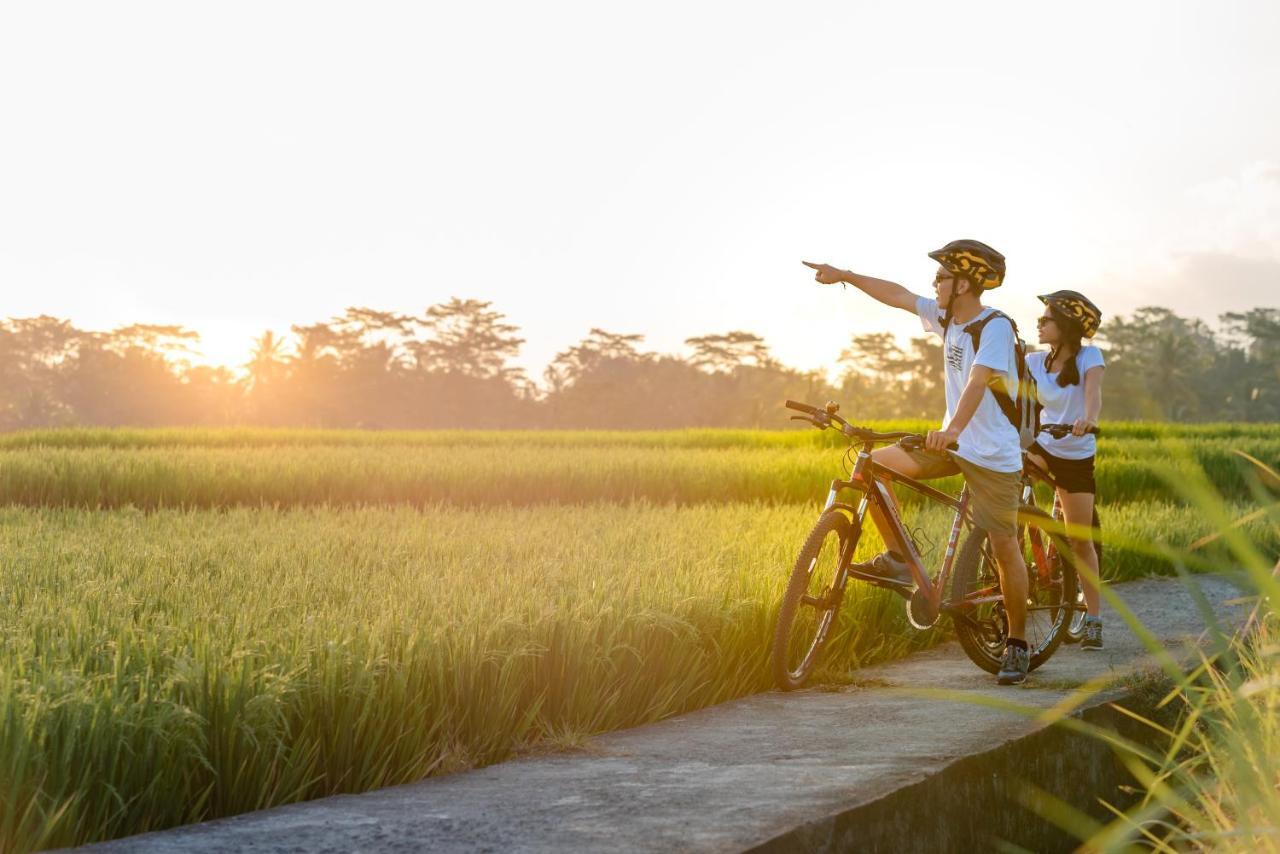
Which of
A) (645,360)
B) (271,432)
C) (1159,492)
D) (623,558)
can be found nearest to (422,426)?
(645,360)

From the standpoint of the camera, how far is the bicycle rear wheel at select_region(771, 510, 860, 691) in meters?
5.33

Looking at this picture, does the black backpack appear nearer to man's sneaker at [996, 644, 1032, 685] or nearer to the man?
the man

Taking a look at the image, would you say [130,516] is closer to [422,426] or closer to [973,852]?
[973,852]

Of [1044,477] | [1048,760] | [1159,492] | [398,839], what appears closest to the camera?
[398,839]

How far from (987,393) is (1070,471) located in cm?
150

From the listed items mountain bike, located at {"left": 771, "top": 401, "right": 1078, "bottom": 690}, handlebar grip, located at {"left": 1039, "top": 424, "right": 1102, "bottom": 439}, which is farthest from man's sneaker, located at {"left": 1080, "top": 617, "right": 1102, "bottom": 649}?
handlebar grip, located at {"left": 1039, "top": 424, "right": 1102, "bottom": 439}

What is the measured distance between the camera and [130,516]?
10.8 meters

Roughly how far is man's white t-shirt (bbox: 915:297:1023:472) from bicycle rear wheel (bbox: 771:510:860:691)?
608mm

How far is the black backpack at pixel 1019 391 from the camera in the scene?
540 centimetres

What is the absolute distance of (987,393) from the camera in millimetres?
5418

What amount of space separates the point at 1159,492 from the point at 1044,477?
10.8 meters

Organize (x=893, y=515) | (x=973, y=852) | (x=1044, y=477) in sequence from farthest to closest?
(x=1044, y=477)
(x=893, y=515)
(x=973, y=852)

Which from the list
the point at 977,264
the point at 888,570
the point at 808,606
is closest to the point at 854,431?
the point at 888,570

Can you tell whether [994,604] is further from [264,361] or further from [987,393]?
[264,361]
